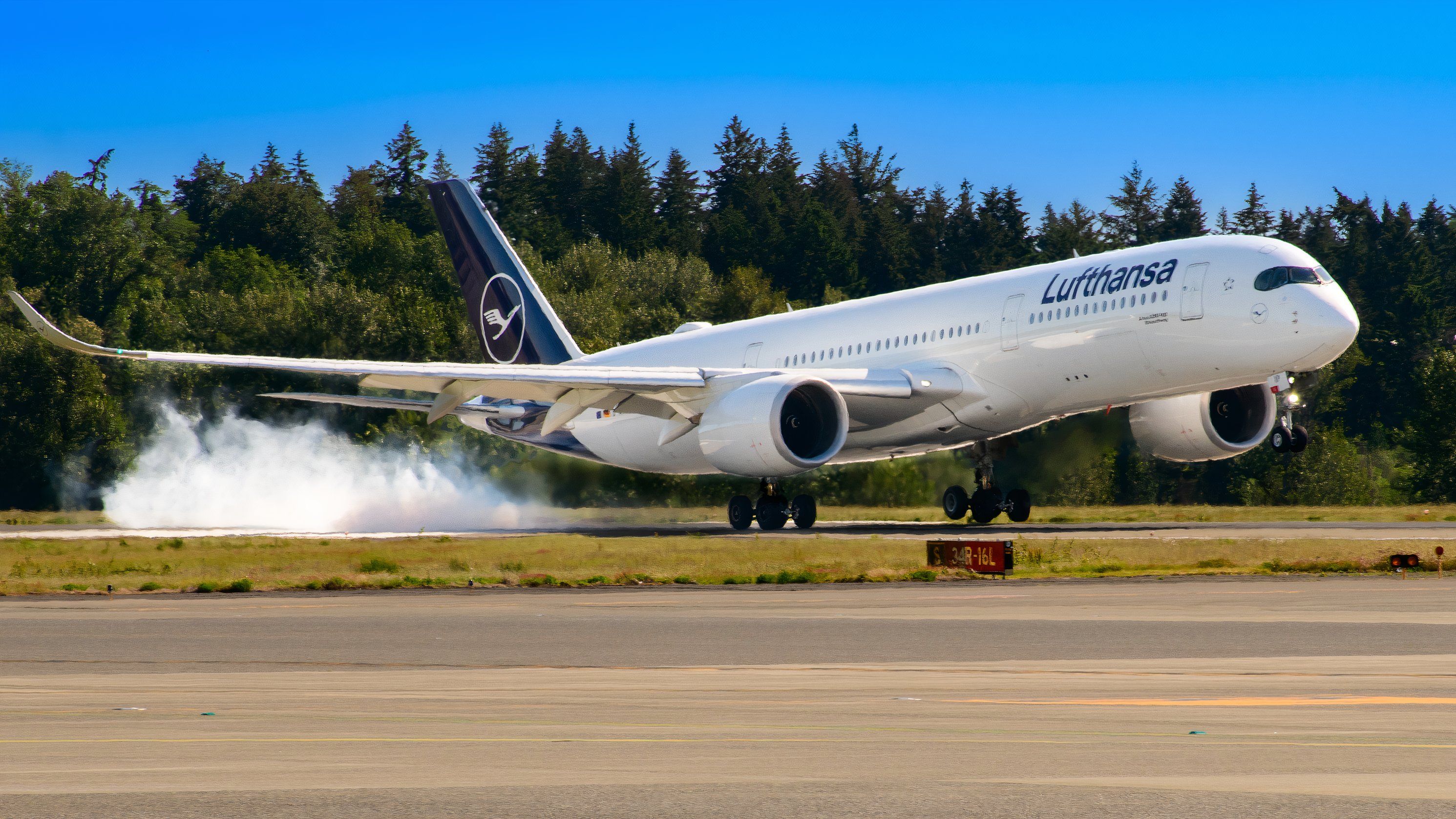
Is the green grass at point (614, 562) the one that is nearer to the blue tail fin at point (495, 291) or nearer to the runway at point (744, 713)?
the runway at point (744, 713)

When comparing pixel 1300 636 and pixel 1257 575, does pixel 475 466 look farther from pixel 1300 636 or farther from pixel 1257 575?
pixel 1300 636

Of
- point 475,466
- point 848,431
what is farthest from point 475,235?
point 848,431

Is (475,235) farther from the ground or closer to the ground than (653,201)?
closer to the ground

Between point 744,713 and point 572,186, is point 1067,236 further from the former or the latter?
point 744,713

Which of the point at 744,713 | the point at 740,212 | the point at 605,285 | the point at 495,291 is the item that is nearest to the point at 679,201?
the point at 740,212

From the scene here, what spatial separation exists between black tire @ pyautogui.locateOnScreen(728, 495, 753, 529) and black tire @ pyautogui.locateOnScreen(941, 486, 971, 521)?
4511 millimetres

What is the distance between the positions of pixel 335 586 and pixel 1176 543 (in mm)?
13051

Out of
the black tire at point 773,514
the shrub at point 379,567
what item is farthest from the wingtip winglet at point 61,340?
the black tire at point 773,514

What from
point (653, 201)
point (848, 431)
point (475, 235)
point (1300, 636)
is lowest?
point (1300, 636)

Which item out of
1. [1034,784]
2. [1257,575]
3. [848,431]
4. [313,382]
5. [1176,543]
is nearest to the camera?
[1034,784]

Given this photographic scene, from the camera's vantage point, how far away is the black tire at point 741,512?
35000 mm

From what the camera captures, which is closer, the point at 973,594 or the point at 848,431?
the point at 973,594

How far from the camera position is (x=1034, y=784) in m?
6.49

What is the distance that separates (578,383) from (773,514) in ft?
17.6
